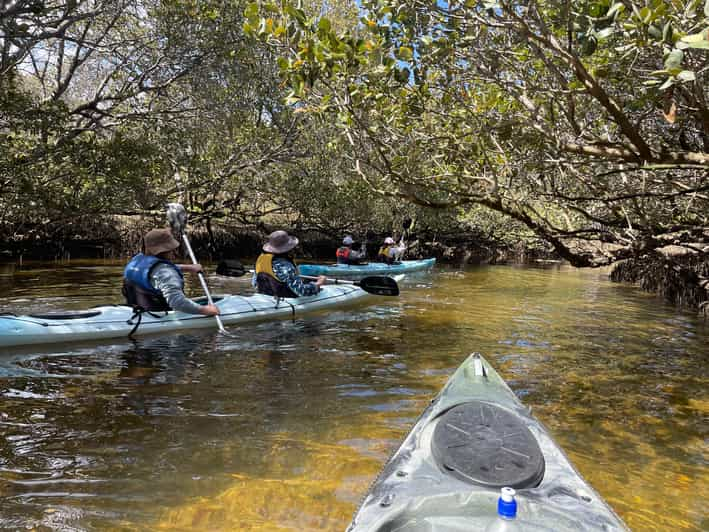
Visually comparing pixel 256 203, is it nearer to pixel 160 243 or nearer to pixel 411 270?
pixel 411 270

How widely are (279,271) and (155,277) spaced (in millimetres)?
2119

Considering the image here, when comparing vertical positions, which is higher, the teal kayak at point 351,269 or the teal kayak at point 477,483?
the teal kayak at point 351,269

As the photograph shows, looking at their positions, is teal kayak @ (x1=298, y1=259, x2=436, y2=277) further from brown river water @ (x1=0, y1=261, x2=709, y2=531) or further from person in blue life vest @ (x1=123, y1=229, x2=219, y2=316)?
person in blue life vest @ (x1=123, y1=229, x2=219, y2=316)

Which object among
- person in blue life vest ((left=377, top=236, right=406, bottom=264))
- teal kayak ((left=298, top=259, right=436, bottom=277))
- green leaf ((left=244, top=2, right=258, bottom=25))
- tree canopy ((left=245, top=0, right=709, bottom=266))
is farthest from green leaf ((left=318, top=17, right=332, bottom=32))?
person in blue life vest ((left=377, top=236, right=406, bottom=264))

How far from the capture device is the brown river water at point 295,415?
2576mm

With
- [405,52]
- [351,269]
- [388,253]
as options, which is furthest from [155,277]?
[388,253]

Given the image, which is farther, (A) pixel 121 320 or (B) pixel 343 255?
(B) pixel 343 255

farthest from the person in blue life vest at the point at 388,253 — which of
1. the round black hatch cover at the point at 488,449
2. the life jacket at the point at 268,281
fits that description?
the round black hatch cover at the point at 488,449

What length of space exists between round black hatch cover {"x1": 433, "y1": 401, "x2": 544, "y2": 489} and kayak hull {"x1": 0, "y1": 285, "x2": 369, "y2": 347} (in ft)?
14.0

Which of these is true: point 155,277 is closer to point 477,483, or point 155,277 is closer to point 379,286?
point 379,286

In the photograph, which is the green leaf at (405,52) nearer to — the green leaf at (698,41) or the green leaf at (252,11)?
the green leaf at (252,11)

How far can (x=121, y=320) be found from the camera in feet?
18.4

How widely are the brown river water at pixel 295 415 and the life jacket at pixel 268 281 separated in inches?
18.5

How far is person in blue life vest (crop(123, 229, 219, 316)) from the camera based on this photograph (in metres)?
5.36
